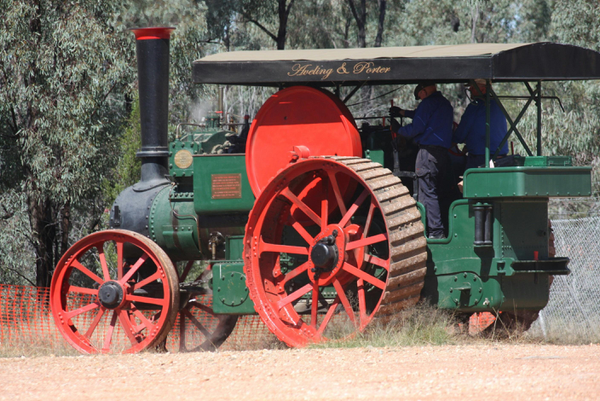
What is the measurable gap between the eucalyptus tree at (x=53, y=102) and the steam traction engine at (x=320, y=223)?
271 inches

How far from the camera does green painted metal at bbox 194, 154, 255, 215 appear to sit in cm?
856

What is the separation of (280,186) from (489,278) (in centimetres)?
209

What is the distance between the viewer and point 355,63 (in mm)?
7676

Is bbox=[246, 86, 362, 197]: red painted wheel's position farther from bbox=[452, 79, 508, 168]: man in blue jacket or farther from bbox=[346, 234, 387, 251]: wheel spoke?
bbox=[452, 79, 508, 168]: man in blue jacket

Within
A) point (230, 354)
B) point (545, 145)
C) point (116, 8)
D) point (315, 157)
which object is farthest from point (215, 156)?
point (545, 145)

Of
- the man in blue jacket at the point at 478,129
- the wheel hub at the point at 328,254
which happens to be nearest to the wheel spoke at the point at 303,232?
the wheel hub at the point at 328,254

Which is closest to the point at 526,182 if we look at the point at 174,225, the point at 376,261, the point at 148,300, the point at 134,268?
the point at 376,261

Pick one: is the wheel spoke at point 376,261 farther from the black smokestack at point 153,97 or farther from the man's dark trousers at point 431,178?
the black smokestack at point 153,97

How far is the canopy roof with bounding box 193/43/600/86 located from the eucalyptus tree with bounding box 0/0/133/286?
8325 millimetres

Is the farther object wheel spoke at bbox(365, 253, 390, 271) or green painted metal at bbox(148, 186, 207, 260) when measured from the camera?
green painted metal at bbox(148, 186, 207, 260)

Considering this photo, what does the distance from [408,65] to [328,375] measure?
299cm

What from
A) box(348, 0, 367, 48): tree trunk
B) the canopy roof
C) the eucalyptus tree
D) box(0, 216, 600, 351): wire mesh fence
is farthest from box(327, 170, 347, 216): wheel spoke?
box(348, 0, 367, 48): tree trunk

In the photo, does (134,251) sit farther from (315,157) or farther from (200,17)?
(200,17)

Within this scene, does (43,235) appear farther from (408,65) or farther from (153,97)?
(408,65)
